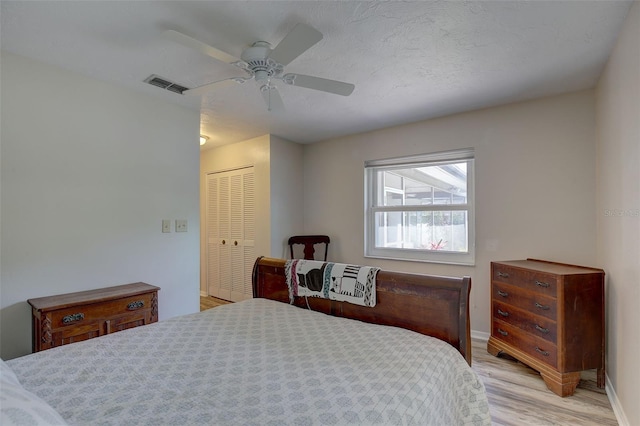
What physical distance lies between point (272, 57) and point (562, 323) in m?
2.55

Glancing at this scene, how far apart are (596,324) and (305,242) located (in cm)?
288

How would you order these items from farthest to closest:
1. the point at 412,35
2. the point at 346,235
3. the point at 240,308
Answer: the point at 346,235
the point at 240,308
the point at 412,35

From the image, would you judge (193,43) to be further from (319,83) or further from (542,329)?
(542,329)

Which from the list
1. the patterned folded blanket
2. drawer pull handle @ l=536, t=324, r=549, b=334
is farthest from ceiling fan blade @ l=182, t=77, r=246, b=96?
drawer pull handle @ l=536, t=324, r=549, b=334

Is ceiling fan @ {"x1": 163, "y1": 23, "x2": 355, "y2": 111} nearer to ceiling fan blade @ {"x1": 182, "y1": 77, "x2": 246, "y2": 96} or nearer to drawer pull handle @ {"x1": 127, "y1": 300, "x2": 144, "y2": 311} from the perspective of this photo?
ceiling fan blade @ {"x1": 182, "y1": 77, "x2": 246, "y2": 96}

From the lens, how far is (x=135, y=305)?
7.75 feet

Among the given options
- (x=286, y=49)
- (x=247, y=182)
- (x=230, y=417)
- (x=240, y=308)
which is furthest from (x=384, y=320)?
(x=247, y=182)

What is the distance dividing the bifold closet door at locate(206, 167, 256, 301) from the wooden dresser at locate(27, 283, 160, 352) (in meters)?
1.89

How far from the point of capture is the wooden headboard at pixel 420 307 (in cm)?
163

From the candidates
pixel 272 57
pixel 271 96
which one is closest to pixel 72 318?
pixel 271 96

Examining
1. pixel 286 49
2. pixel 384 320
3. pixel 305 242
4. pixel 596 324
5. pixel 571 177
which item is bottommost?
pixel 596 324

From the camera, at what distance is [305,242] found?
4125mm

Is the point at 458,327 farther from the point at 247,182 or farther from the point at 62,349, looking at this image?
the point at 247,182

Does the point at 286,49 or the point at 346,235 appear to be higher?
the point at 286,49
